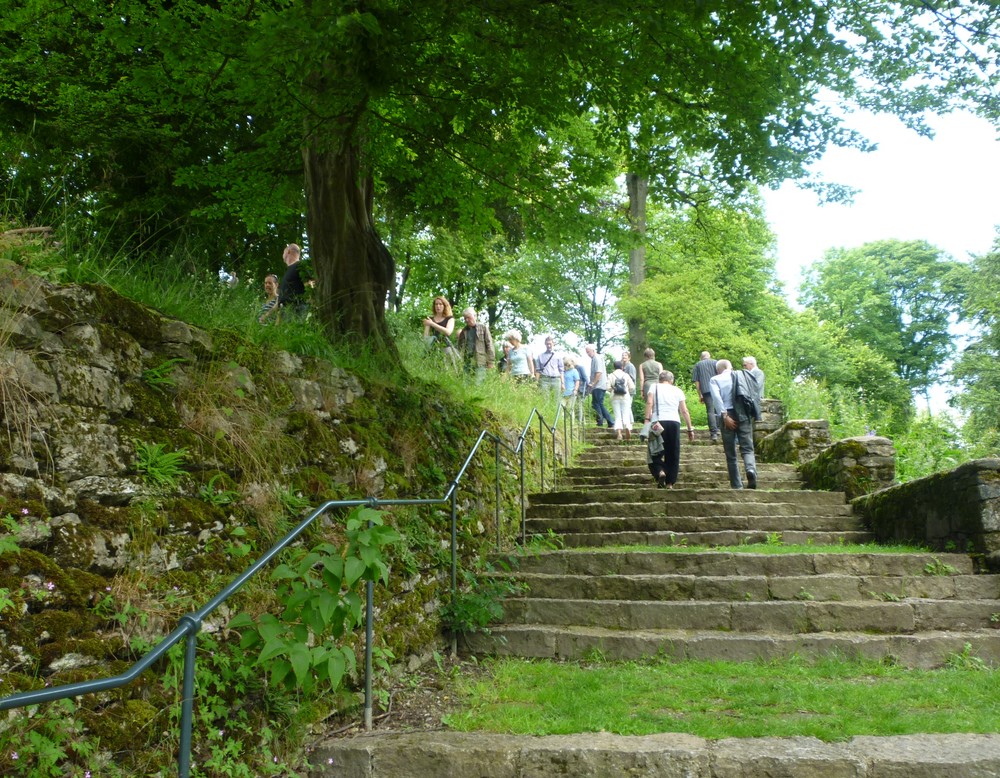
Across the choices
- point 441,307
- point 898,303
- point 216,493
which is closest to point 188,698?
point 216,493

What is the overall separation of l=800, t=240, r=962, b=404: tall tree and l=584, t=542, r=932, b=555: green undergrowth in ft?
95.5

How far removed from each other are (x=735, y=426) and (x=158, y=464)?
23.4 feet

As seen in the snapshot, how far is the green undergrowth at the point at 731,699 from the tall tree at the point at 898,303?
104 feet

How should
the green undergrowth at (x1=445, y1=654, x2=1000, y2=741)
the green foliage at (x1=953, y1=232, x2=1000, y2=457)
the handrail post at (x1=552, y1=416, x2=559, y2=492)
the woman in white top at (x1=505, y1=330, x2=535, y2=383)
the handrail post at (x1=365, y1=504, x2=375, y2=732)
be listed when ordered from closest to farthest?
the green undergrowth at (x1=445, y1=654, x2=1000, y2=741), the handrail post at (x1=365, y1=504, x2=375, y2=732), the handrail post at (x1=552, y1=416, x2=559, y2=492), the woman in white top at (x1=505, y1=330, x2=535, y2=383), the green foliage at (x1=953, y1=232, x2=1000, y2=457)

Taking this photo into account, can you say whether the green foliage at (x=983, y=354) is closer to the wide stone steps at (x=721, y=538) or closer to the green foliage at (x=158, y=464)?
the wide stone steps at (x=721, y=538)

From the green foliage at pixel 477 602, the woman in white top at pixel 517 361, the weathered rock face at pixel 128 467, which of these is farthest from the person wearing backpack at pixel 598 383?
the weathered rock face at pixel 128 467

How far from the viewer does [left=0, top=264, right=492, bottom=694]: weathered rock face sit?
2508mm

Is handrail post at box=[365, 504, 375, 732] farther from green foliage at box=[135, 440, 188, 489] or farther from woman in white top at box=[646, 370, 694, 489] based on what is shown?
Answer: woman in white top at box=[646, 370, 694, 489]

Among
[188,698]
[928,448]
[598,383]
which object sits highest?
[598,383]

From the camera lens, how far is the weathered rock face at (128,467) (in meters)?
2.51

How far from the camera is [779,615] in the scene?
5.29 m

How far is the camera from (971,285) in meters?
22.5

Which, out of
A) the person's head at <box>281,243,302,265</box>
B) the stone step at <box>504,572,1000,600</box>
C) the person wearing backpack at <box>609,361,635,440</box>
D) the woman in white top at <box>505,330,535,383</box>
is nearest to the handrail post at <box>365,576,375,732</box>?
the stone step at <box>504,572,1000,600</box>

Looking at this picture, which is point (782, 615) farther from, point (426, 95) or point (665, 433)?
point (426, 95)
